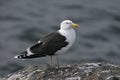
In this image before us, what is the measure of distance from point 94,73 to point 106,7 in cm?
2423

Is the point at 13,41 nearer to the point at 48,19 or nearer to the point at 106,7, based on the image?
the point at 48,19

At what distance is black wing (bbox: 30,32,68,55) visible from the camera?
1268 cm

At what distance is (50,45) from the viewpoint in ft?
41.7

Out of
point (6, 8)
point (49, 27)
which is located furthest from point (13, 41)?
point (6, 8)

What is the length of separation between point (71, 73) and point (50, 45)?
3.14 ft

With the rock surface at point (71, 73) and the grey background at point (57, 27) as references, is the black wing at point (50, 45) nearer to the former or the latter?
the rock surface at point (71, 73)

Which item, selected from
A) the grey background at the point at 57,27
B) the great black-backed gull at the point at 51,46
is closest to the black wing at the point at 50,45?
the great black-backed gull at the point at 51,46

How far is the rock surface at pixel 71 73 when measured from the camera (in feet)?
38.6

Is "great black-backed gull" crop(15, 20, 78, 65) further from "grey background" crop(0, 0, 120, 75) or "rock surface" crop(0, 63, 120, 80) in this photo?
"grey background" crop(0, 0, 120, 75)

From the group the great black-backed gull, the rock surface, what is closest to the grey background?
the great black-backed gull

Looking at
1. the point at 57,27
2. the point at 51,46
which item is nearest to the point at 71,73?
the point at 51,46

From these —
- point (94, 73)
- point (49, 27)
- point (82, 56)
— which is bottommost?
point (94, 73)

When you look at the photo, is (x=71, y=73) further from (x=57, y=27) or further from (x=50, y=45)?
(x=57, y=27)

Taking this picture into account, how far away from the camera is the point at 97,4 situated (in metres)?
36.8
